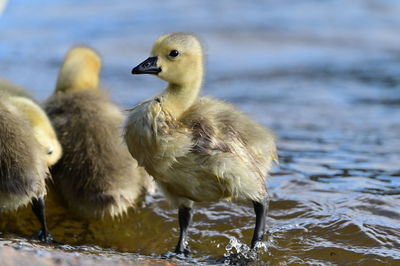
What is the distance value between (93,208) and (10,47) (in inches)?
309

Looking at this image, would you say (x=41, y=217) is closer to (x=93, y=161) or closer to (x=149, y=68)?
(x=93, y=161)

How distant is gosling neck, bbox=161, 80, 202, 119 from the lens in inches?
167

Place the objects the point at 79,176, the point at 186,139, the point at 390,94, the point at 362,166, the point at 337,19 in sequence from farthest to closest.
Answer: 1. the point at 337,19
2. the point at 390,94
3. the point at 362,166
4. the point at 79,176
5. the point at 186,139

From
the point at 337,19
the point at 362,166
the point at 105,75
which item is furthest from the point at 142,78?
the point at 362,166

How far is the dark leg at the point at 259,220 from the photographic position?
4.39 m

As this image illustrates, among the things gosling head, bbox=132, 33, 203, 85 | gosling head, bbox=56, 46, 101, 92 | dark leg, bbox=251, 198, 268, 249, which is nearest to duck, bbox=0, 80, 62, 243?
gosling head, bbox=132, 33, 203, 85

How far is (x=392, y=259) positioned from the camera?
4.31m

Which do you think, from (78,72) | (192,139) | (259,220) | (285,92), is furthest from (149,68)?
(285,92)

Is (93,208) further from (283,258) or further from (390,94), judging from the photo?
(390,94)

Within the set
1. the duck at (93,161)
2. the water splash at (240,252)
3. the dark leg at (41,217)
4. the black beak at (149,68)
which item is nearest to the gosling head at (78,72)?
the duck at (93,161)

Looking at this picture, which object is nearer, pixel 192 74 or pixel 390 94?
pixel 192 74

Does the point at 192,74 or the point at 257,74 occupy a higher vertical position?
the point at 192,74

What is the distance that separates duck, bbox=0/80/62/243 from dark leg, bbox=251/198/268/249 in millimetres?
1077

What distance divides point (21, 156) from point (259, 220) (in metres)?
1.20
